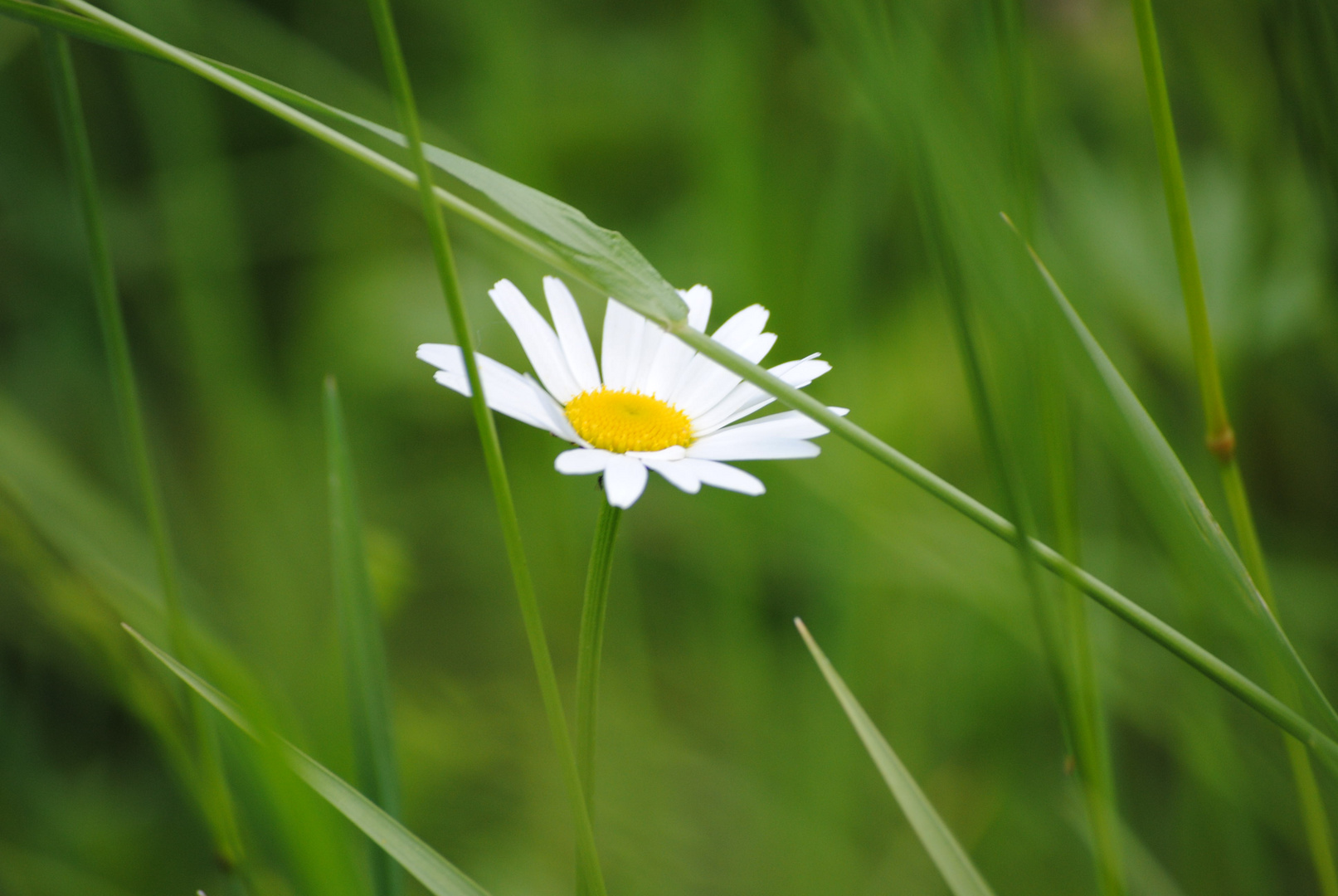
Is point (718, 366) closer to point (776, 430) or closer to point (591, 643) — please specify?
A: point (776, 430)

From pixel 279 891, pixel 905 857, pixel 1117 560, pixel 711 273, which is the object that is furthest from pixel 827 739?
pixel 711 273

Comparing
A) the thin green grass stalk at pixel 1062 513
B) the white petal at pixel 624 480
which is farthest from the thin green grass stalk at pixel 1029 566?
the white petal at pixel 624 480

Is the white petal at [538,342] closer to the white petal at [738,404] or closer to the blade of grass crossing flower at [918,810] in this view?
the white petal at [738,404]

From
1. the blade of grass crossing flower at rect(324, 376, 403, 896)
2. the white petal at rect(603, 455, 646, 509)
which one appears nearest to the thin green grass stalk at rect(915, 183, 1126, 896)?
the white petal at rect(603, 455, 646, 509)

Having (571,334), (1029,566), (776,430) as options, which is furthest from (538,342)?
(1029,566)

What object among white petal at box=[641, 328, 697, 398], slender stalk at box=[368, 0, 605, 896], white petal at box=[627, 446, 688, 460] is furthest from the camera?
white petal at box=[641, 328, 697, 398]

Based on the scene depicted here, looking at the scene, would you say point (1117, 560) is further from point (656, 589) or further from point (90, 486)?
point (90, 486)

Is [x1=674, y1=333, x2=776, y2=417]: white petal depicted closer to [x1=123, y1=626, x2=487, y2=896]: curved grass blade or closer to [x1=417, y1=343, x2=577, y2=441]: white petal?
[x1=417, y1=343, x2=577, y2=441]: white petal
